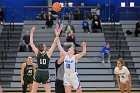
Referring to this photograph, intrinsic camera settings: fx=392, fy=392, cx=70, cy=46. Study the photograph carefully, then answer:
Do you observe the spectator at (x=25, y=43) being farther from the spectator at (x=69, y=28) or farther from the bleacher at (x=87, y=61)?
the spectator at (x=69, y=28)

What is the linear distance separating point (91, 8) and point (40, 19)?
3.76 m

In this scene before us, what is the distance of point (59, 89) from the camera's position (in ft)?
35.7

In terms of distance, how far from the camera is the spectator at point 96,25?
2542cm

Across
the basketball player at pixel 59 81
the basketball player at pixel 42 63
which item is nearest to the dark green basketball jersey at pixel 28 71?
the basketball player at pixel 42 63

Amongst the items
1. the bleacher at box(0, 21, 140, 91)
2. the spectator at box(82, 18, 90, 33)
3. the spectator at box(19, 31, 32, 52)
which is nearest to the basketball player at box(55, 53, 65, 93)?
the bleacher at box(0, 21, 140, 91)

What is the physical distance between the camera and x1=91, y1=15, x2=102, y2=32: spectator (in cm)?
2542

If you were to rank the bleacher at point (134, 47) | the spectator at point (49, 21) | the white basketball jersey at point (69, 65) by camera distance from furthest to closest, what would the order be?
the spectator at point (49, 21) → the bleacher at point (134, 47) → the white basketball jersey at point (69, 65)

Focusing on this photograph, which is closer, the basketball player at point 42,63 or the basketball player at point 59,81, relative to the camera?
the basketball player at point 59,81

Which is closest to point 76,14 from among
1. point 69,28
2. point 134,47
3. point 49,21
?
point 49,21

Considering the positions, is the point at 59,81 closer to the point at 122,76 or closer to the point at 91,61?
the point at 122,76

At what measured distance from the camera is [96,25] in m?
25.8

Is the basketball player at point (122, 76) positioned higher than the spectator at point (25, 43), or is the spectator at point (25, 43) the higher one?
the spectator at point (25, 43)

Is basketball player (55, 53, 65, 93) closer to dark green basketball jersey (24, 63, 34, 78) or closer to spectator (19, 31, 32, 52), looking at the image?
dark green basketball jersey (24, 63, 34, 78)

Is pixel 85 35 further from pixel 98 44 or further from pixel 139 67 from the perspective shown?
pixel 139 67
